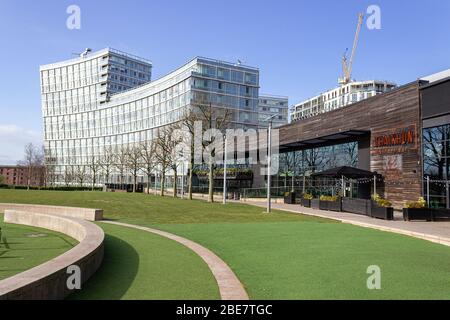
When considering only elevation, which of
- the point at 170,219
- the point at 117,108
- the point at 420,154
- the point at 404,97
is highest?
the point at 117,108

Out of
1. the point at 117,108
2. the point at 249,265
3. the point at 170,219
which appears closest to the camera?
the point at 249,265

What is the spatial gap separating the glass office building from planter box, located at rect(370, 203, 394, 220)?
6363cm

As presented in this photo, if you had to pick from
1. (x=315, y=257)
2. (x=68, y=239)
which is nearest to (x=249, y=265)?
(x=315, y=257)

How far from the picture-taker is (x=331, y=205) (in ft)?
89.1

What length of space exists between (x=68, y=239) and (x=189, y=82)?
7242cm

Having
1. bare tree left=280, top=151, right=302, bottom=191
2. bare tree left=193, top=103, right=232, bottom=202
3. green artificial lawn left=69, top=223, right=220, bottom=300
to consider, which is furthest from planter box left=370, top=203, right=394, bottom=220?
bare tree left=280, top=151, right=302, bottom=191

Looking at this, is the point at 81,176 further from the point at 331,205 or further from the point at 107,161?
the point at 331,205

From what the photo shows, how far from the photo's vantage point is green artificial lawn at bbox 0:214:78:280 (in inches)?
351

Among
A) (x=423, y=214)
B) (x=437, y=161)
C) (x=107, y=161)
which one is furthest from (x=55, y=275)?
(x=107, y=161)

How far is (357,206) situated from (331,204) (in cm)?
301

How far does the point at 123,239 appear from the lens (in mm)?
13219

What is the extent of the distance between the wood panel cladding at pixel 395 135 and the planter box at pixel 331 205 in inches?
134

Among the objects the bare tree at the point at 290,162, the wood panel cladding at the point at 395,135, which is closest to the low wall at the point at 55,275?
the wood panel cladding at the point at 395,135
